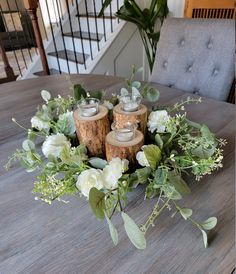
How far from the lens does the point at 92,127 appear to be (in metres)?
0.59

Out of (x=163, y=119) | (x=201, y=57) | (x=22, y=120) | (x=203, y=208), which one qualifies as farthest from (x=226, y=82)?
(x=22, y=120)

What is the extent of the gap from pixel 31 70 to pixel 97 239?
9.91ft

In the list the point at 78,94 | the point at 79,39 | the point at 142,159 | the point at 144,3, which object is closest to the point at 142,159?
the point at 142,159

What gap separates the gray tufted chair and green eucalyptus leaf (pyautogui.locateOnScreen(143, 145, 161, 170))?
2.54ft

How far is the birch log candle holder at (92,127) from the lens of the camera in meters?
0.59

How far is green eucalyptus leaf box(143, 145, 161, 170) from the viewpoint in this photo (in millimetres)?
492

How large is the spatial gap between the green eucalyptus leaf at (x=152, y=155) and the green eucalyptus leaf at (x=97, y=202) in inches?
5.0

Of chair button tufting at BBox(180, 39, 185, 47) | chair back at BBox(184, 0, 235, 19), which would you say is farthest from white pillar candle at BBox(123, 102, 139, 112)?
chair back at BBox(184, 0, 235, 19)

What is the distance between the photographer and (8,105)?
3.72 feet

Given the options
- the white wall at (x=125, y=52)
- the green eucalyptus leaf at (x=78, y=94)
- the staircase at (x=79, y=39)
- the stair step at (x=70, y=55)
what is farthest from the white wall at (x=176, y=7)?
the green eucalyptus leaf at (x=78, y=94)

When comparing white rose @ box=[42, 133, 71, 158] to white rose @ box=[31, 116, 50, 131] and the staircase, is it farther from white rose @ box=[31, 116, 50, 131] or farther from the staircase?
the staircase

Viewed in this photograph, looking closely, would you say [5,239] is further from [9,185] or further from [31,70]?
[31,70]

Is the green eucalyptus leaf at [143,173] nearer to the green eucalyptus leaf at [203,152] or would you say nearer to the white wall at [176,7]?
the green eucalyptus leaf at [203,152]

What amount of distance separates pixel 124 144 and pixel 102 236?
20 centimetres
